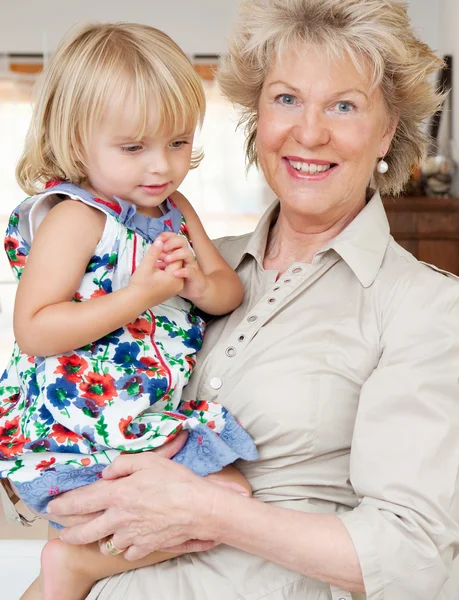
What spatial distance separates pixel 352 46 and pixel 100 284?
0.65 m

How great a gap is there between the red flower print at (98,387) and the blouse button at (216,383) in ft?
0.65

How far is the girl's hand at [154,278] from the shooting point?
54.1 inches

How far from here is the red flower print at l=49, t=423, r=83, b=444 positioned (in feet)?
4.60

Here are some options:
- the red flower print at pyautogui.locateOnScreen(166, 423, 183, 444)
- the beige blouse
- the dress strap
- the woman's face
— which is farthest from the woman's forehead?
the red flower print at pyautogui.locateOnScreen(166, 423, 183, 444)

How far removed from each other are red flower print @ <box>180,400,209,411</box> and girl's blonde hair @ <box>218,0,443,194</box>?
68 cm

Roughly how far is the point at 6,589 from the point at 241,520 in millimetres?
1041

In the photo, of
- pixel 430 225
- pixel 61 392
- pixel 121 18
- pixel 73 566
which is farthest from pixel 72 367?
pixel 121 18

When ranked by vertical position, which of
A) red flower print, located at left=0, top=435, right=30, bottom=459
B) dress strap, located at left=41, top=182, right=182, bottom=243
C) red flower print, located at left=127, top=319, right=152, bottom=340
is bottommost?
red flower print, located at left=0, top=435, right=30, bottom=459

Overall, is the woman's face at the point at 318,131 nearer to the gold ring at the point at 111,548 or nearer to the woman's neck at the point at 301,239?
the woman's neck at the point at 301,239

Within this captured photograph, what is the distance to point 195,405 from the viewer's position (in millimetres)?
1517

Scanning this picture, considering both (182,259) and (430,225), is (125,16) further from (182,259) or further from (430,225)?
(182,259)

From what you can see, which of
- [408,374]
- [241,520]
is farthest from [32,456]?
[408,374]

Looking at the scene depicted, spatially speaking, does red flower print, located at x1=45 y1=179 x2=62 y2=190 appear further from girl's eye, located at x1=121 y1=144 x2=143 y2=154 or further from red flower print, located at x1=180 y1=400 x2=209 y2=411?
red flower print, located at x1=180 y1=400 x2=209 y2=411

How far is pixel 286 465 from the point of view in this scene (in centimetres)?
146
